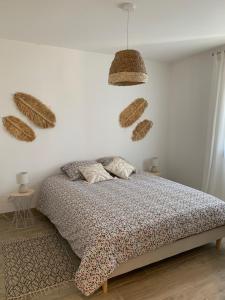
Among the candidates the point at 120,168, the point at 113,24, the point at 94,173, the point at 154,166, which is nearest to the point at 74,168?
the point at 94,173

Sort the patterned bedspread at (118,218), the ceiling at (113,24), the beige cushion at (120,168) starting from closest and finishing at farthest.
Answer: the patterned bedspread at (118,218), the ceiling at (113,24), the beige cushion at (120,168)

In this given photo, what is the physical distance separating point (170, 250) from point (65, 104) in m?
2.55

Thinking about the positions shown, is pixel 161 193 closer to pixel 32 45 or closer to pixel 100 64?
pixel 100 64

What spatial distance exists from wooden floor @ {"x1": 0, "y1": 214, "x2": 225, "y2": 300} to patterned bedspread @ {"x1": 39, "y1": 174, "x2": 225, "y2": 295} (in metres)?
0.24

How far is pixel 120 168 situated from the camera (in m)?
3.69

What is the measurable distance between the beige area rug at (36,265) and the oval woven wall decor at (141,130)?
2243mm

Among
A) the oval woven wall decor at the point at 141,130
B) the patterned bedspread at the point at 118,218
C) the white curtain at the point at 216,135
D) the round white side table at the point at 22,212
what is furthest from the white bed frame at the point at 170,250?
the oval woven wall decor at the point at 141,130

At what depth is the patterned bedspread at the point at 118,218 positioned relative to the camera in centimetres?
192

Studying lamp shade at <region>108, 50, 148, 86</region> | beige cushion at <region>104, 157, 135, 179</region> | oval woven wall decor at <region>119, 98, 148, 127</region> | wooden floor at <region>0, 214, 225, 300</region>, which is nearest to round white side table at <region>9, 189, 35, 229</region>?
wooden floor at <region>0, 214, 225, 300</region>

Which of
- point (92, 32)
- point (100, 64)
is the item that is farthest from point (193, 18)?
point (100, 64)

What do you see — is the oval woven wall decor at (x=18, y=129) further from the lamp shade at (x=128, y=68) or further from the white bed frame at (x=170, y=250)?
the white bed frame at (x=170, y=250)

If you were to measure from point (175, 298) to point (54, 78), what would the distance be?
124 inches

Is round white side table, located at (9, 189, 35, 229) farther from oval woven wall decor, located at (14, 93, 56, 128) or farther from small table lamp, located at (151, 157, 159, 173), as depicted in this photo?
small table lamp, located at (151, 157, 159, 173)

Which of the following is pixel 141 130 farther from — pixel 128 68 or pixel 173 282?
pixel 173 282
